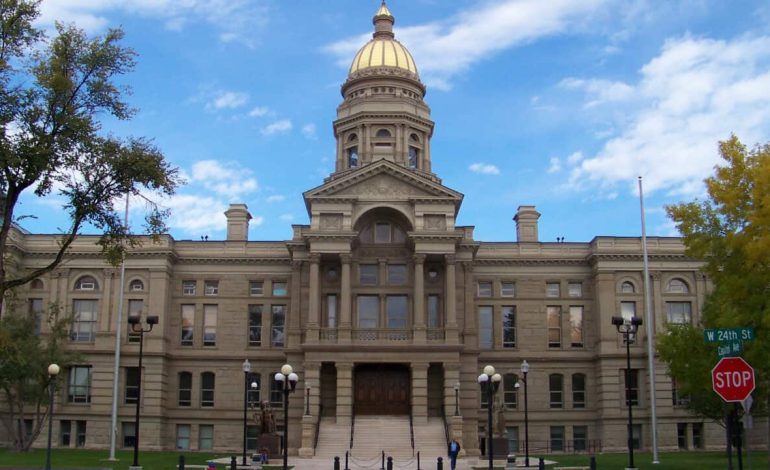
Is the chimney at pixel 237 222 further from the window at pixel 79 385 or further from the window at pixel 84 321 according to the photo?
the window at pixel 79 385

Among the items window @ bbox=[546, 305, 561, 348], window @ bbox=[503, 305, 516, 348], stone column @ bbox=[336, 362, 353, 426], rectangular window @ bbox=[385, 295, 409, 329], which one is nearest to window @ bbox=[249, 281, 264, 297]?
rectangular window @ bbox=[385, 295, 409, 329]

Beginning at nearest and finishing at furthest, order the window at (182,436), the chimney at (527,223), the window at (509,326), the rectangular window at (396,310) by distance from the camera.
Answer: the rectangular window at (396,310) < the window at (182,436) < the window at (509,326) < the chimney at (527,223)

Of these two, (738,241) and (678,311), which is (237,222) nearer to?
(678,311)

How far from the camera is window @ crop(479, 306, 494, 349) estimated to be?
6444cm

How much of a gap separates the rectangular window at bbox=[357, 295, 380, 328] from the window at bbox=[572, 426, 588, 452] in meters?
15.7

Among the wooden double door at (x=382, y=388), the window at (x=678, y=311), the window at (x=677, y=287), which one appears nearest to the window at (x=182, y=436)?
the wooden double door at (x=382, y=388)

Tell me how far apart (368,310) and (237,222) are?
43.0 feet

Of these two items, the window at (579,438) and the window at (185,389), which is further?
the window at (185,389)

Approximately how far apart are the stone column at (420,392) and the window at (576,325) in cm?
1288

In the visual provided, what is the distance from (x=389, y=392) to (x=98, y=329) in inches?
782

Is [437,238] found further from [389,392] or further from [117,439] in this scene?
[117,439]

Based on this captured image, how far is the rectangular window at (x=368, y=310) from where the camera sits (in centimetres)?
6166

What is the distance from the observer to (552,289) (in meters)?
65.2

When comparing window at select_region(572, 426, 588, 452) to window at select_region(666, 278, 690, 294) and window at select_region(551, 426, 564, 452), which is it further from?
window at select_region(666, 278, 690, 294)
